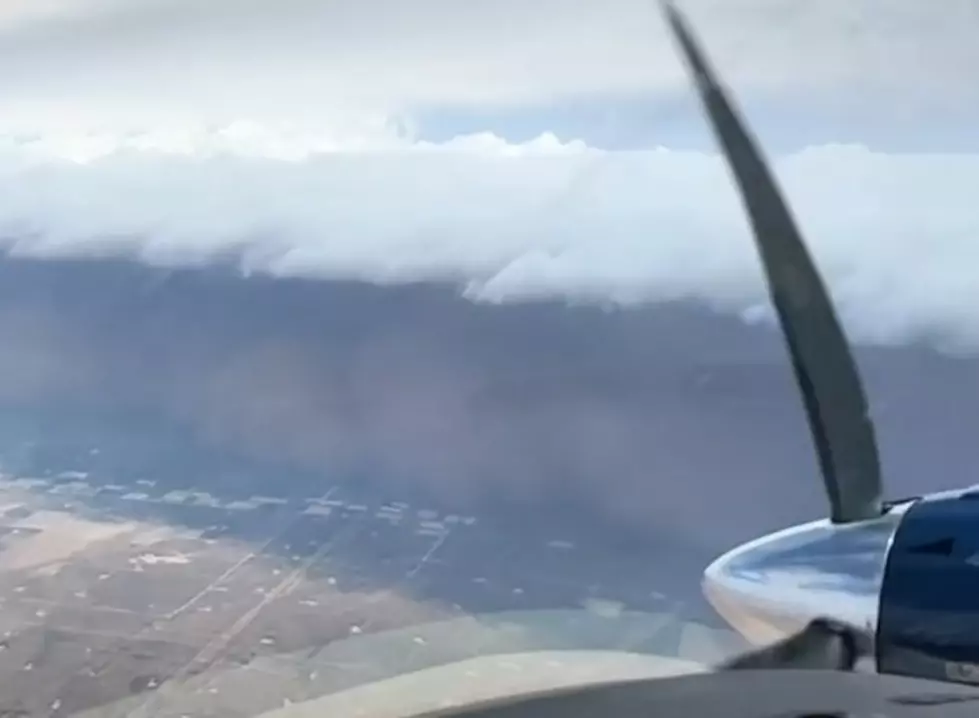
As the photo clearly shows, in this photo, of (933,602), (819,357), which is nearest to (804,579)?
(933,602)

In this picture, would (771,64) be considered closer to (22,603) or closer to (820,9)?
(820,9)

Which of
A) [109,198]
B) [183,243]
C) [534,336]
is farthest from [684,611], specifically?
[109,198]

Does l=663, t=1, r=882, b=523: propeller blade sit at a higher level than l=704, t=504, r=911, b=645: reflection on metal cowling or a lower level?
higher

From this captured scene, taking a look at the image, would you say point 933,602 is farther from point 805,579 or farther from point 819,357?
point 819,357

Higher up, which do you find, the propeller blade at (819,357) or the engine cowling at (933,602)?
the propeller blade at (819,357)

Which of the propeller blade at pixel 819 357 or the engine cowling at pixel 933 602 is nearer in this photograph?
the engine cowling at pixel 933 602

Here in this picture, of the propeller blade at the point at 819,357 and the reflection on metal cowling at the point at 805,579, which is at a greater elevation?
the propeller blade at the point at 819,357
